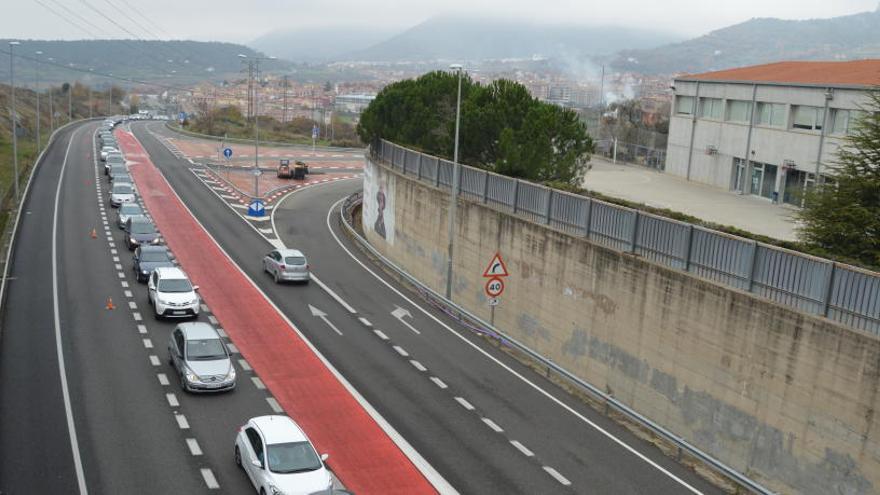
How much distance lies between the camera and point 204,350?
22.5 metres

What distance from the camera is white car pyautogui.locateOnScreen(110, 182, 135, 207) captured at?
48.4 metres

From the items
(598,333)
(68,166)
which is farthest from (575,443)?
(68,166)

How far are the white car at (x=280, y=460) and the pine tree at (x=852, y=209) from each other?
12.5 metres

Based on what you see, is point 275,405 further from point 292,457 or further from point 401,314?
point 401,314

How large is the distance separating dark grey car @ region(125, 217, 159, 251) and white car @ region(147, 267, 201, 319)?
883cm

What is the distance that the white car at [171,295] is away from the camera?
90.9ft

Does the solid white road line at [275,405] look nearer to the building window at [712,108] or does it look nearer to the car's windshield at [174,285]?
the car's windshield at [174,285]

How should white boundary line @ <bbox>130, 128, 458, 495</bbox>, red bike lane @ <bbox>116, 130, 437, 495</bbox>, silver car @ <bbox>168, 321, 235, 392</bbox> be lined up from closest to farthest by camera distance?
white boundary line @ <bbox>130, 128, 458, 495</bbox> < red bike lane @ <bbox>116, 130, 437, 495</bbox> < silver car @ <bbox>168, 321, 235, 392</bbox>

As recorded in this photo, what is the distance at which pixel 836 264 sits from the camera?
17641mm

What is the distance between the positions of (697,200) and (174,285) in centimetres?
2583

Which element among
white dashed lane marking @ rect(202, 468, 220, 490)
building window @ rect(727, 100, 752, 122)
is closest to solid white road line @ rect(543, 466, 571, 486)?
white dashed lane marking @ rect(202, 468, 220, 490)

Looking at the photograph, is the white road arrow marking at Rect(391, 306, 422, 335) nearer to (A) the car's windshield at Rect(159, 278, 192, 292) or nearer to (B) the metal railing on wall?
(B) the metal railing on wall

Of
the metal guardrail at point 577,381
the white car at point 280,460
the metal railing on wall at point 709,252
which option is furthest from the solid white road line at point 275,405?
the metal railing on wall at point 709,252

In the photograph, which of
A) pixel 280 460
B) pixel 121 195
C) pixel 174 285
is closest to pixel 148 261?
pixel 174 285
